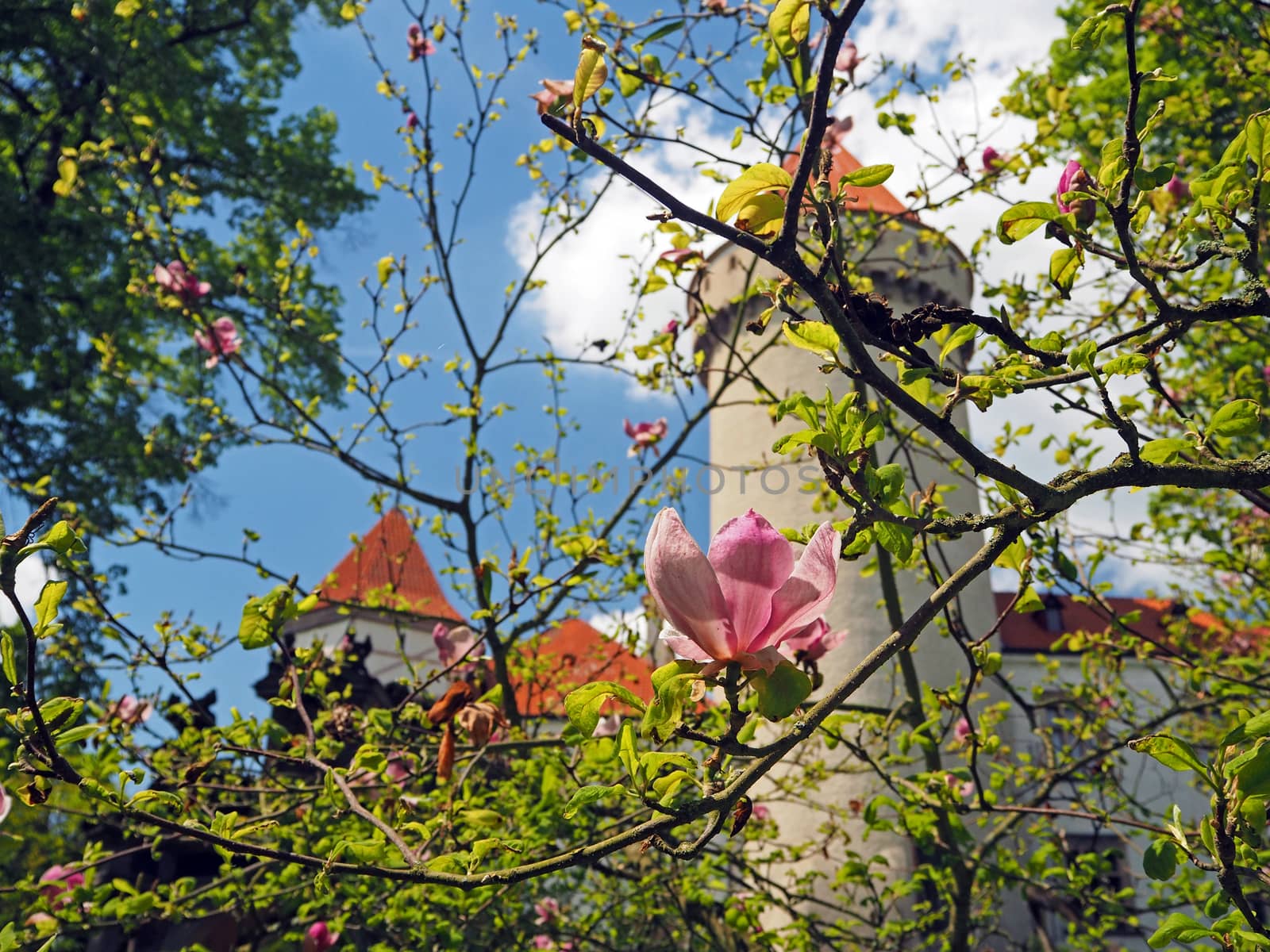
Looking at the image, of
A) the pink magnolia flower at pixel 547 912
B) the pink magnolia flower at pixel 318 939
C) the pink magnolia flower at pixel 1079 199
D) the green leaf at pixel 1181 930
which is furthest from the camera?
the pink magnolia flower at pixel 547 912

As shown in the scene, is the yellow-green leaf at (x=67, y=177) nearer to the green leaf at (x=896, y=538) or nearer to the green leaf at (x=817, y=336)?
the green leaf at (x=817, y=336)

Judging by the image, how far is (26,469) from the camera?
9398 millimetres

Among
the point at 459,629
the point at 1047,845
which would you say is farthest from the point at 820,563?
the point at 1047,845

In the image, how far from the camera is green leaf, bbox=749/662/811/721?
3.41 feet

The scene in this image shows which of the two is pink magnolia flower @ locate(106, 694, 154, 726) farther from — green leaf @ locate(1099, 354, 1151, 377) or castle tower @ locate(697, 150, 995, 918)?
castle tower @ locate(697, 150, 995, 918)

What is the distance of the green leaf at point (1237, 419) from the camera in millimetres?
1317

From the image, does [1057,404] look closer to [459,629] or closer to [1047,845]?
[459,629]

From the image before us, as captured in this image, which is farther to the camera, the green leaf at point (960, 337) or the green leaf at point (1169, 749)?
the green leaf at point (960, 337)

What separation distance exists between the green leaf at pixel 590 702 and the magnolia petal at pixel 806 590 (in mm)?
161

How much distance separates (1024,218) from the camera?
1293 millimetres

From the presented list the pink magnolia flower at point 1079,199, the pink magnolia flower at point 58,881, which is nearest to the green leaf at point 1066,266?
the pink magnolia flower at point 1079,199

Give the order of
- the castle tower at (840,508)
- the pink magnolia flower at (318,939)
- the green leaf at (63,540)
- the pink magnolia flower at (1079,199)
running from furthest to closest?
the castle tower at (840,508) < the pink magnolia flower at (318,939) < the pink magnolia flower at (1079,199) < the green leaf at (63,540)

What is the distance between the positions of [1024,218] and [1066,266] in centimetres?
15

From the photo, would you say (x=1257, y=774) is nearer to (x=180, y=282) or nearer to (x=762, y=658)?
(x=762, y=658)
